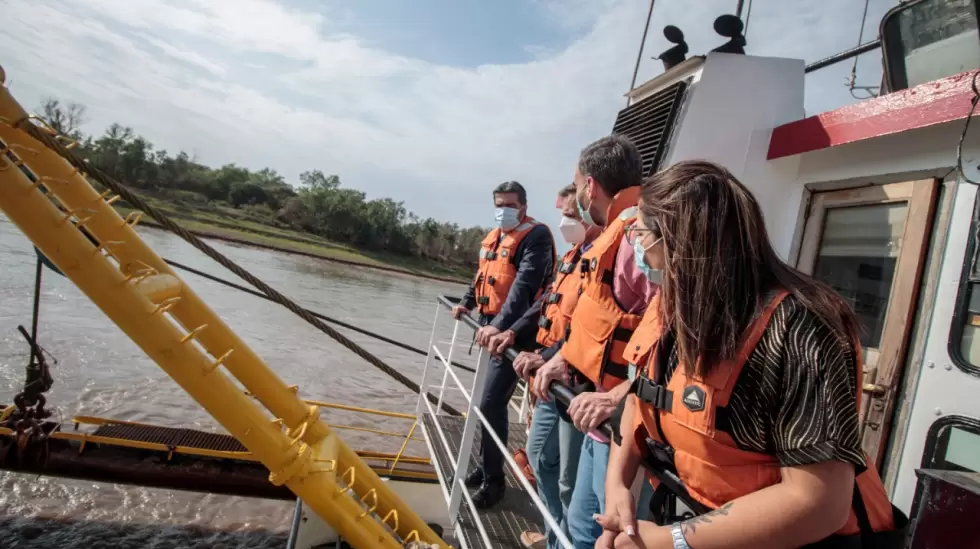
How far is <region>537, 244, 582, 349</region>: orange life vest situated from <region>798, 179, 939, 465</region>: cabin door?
1197 millimetres

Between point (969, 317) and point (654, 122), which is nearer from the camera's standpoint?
point (969, 317)

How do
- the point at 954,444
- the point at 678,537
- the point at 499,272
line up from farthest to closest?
1. the point at 499,272
2. the point at 954,444
3. the point at 678,537

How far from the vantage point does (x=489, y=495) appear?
290 cm

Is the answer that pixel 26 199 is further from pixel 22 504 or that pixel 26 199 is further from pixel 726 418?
pixel 22 504

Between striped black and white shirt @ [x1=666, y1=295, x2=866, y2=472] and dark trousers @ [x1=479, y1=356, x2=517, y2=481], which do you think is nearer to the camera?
striped black and white shirt @ [x1=666, y1=295, x2=866, y2=472]

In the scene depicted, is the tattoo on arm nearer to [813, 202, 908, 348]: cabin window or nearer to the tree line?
[813, 202, 908, 348]: cabin window

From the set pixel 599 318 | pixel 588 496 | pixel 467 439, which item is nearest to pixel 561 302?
pixel 599 318

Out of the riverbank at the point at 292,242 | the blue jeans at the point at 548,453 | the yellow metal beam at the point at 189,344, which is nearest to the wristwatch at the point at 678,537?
the blue jeans at the point at 548,453

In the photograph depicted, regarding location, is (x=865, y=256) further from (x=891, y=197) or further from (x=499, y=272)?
(x=499, y=272)

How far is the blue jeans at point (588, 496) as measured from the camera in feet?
5.80

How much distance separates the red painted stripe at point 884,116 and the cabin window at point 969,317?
0.41 m

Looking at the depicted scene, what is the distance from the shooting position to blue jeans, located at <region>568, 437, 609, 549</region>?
1.77 meters

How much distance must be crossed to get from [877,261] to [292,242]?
43.1 m

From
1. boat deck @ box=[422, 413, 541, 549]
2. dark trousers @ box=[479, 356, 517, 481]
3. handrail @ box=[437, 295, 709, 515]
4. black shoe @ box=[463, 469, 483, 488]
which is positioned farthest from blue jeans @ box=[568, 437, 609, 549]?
black shoe @ box=[463, 469, 483, 488]
